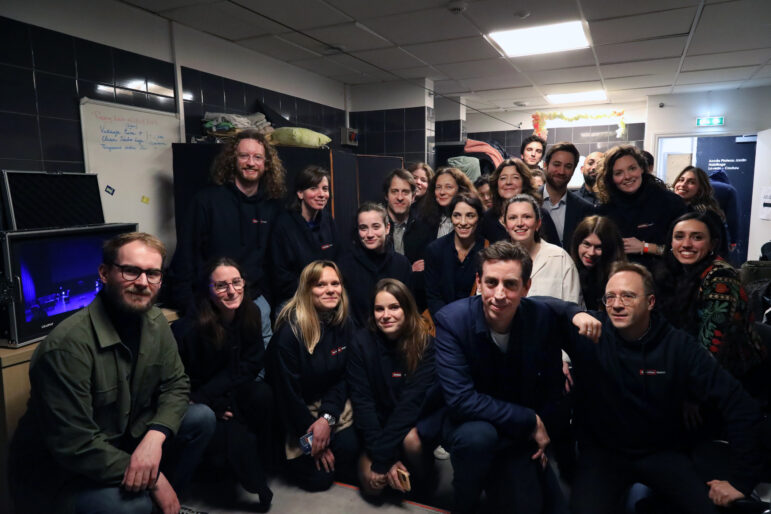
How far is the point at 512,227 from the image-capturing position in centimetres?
220

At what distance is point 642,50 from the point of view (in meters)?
4.05

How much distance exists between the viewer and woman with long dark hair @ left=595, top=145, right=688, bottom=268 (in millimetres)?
2445

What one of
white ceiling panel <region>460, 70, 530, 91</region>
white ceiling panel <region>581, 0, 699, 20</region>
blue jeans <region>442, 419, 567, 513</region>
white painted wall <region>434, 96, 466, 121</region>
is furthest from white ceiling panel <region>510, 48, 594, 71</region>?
blue jeans <region>442, 419, 567, 513</region>

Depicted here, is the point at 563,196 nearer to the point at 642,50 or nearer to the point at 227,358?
the point at 227,358

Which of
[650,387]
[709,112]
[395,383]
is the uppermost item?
[709,112]

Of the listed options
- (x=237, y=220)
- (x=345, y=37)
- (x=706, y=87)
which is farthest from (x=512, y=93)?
(x=237, y=220)

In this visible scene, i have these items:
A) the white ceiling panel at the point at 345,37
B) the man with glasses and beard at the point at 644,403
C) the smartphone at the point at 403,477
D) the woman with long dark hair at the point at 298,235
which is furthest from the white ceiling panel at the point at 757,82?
the smartphone at the point at 403,477

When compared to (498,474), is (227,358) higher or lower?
higher

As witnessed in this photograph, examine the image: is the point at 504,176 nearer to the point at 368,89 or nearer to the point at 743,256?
the point at 368,89

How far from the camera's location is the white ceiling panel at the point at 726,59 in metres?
4.23

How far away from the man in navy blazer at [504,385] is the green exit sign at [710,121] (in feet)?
18.5

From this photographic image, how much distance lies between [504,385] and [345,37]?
114 inches

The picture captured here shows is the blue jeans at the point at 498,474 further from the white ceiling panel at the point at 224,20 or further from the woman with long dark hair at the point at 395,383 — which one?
the white ceiling panel at the point at 224,20

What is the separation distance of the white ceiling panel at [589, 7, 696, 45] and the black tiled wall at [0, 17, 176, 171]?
10.5ft
